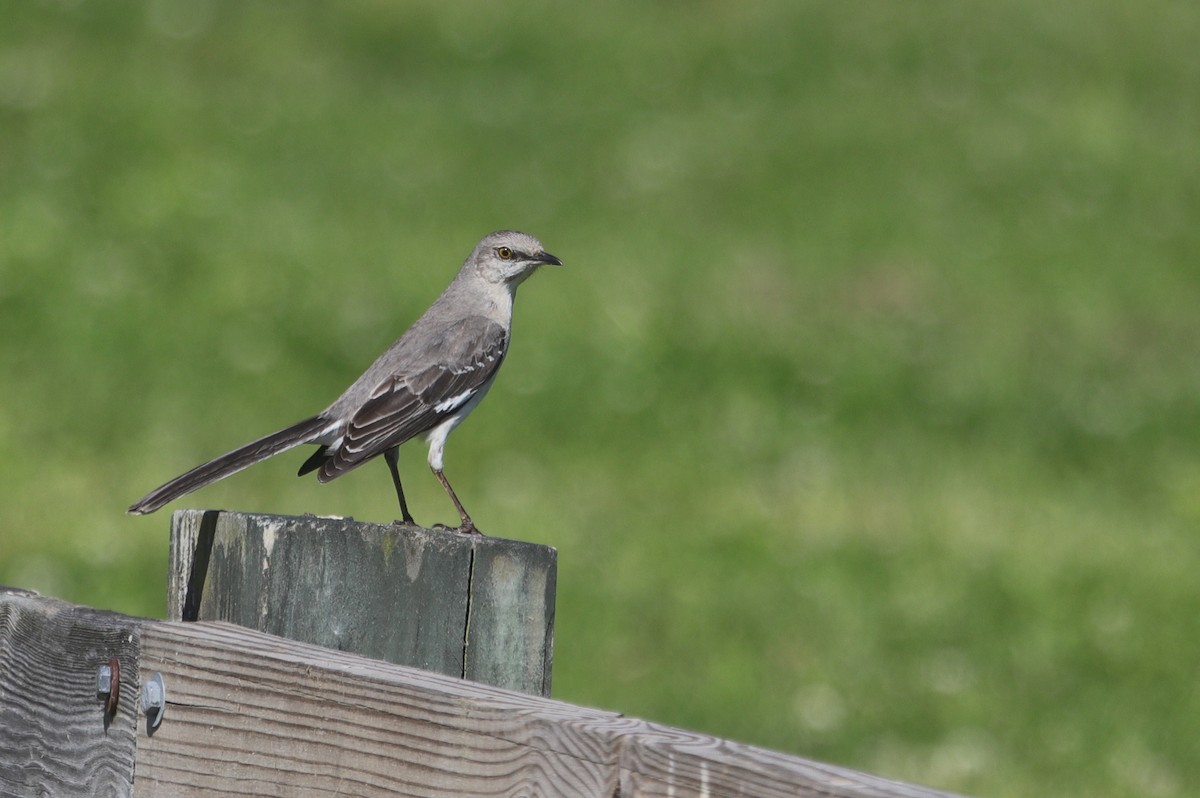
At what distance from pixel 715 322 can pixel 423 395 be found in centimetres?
842

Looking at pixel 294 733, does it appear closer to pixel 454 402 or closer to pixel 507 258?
pixel 454 402

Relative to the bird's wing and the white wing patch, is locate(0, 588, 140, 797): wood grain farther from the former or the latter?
the white wing patch

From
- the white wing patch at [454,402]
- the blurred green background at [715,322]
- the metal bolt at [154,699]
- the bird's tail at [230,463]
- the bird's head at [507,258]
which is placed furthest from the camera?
the blurred green background at [715,322]

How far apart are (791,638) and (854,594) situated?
0.76 m

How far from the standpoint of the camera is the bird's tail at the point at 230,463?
4.38 m

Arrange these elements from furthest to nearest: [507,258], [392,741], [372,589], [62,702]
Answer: [507,258] < [372,589] < [62,702] < [392,741]

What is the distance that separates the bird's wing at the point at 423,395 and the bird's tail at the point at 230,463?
0.13 m

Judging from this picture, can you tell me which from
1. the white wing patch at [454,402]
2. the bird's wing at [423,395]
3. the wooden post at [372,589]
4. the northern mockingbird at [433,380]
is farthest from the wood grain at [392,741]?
the white wing patch at [454,402]

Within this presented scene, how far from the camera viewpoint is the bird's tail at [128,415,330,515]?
14.4 ft

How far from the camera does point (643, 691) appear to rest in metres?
9.14

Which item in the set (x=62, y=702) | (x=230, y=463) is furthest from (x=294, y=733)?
(x=230, y=463)

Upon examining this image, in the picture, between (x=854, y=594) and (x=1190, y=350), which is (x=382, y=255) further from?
(x=1190, y=350)

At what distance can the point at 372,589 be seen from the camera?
3096 mm

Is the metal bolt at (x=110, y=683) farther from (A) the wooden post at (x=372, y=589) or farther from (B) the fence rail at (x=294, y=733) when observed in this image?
(A) the wooden post at (x=372, y=589)
